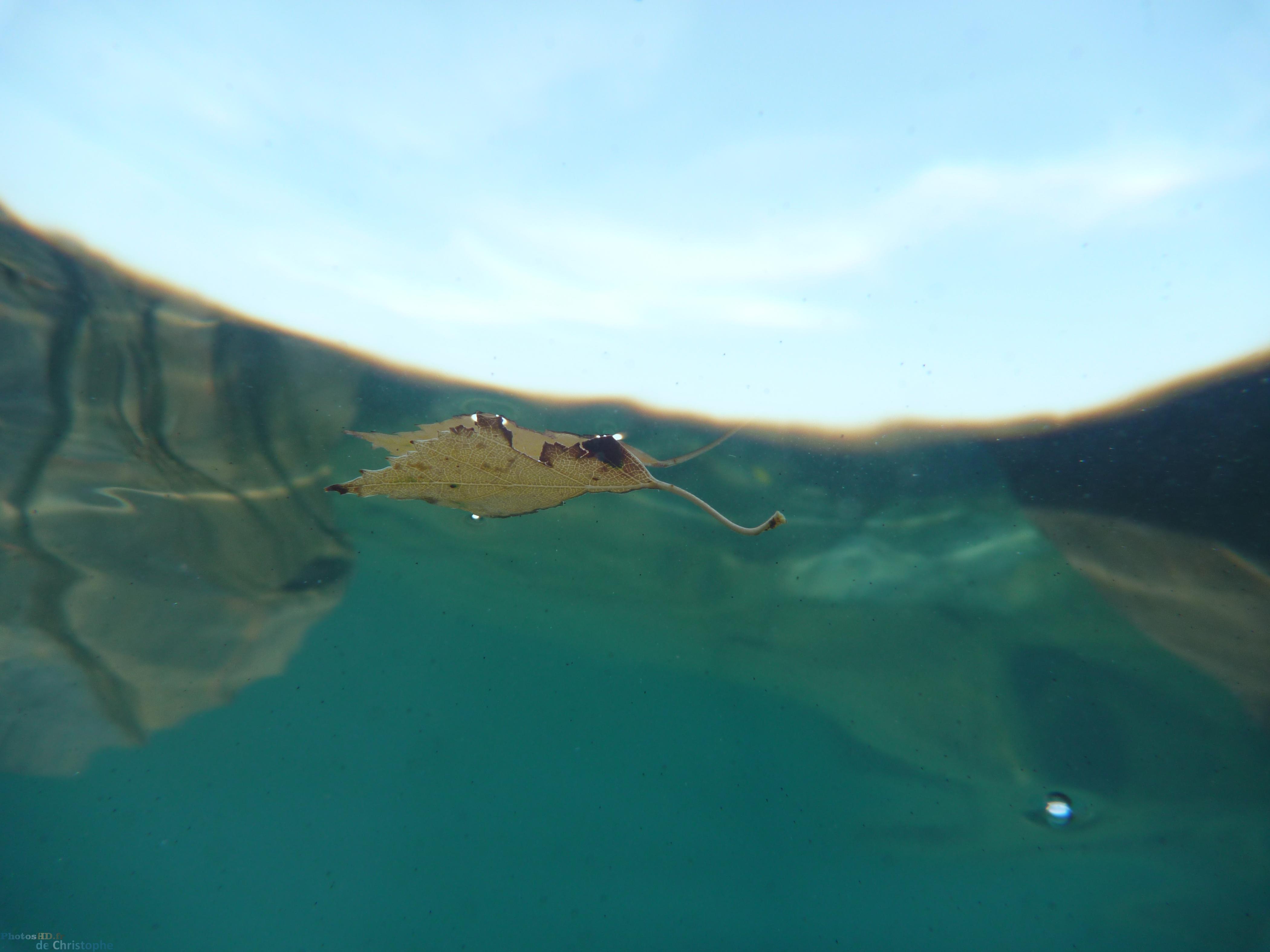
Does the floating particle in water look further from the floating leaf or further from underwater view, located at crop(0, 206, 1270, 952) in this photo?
the floating leaf

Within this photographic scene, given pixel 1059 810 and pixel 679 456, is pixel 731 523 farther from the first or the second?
pixel 1059 810

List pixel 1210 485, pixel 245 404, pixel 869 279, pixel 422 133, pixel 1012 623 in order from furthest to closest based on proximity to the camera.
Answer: pixel 1012 623 < pixel 245 404 < pixel 1210 485 < pixel 869 279 < pixel 422 133

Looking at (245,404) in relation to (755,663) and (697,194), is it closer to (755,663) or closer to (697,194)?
(697,194)

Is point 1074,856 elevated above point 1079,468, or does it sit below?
below

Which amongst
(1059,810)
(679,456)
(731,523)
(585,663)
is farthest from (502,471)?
(1059,810)

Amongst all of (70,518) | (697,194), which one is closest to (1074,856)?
(697,194)

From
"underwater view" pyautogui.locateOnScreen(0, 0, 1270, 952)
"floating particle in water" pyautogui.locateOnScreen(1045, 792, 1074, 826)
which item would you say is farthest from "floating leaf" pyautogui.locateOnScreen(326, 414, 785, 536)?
"floating particle in water" pyautogui.locateOnScreen(1045, 792, 1074, 826)
